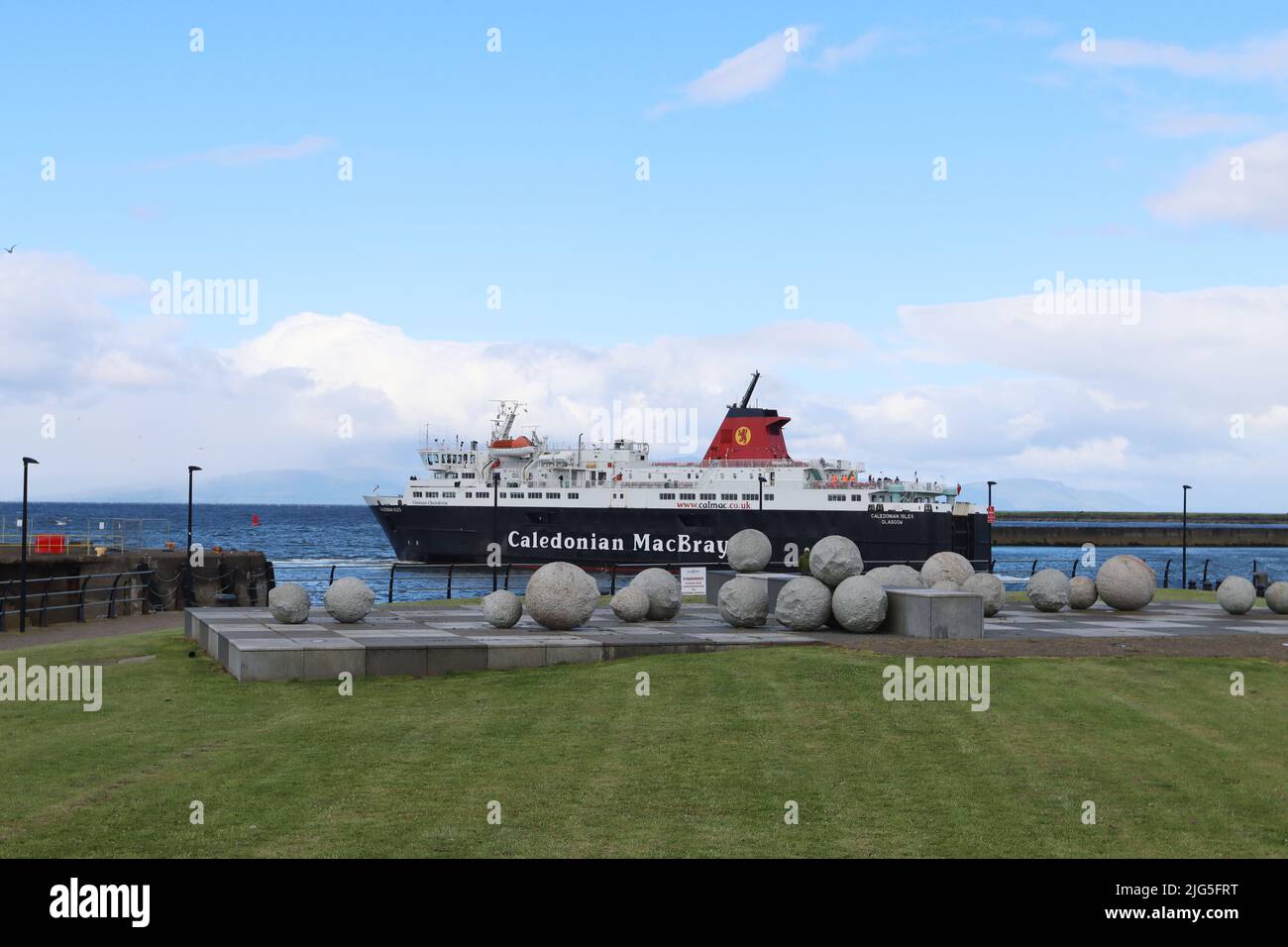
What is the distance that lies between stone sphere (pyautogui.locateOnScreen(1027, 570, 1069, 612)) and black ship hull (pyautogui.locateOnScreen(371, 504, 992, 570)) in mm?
41489

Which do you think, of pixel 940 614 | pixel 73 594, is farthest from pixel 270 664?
pixel 73 594

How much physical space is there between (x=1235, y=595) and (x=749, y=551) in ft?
36.6

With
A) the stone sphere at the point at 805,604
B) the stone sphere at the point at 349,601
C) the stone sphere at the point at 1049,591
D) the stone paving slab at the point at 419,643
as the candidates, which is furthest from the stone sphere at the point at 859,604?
the stone sphere at the point at 349,601

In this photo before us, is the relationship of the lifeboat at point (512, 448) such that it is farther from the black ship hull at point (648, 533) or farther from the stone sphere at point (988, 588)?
the stone sphere at point (988, 588)

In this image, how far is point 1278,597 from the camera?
28703mm

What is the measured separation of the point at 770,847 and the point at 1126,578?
2149 centimetres

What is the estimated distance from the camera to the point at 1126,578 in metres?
27.7

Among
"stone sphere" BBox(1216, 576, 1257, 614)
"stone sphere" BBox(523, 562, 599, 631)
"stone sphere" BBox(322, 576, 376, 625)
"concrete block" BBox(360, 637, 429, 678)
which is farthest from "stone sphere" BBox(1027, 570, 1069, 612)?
"concrete block" BBox(360, 637, 429, 678)

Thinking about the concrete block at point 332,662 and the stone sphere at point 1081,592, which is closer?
the concrete block at point 332,662

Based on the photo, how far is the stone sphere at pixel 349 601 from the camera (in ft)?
71.8

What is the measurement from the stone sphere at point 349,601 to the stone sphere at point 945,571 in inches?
425
